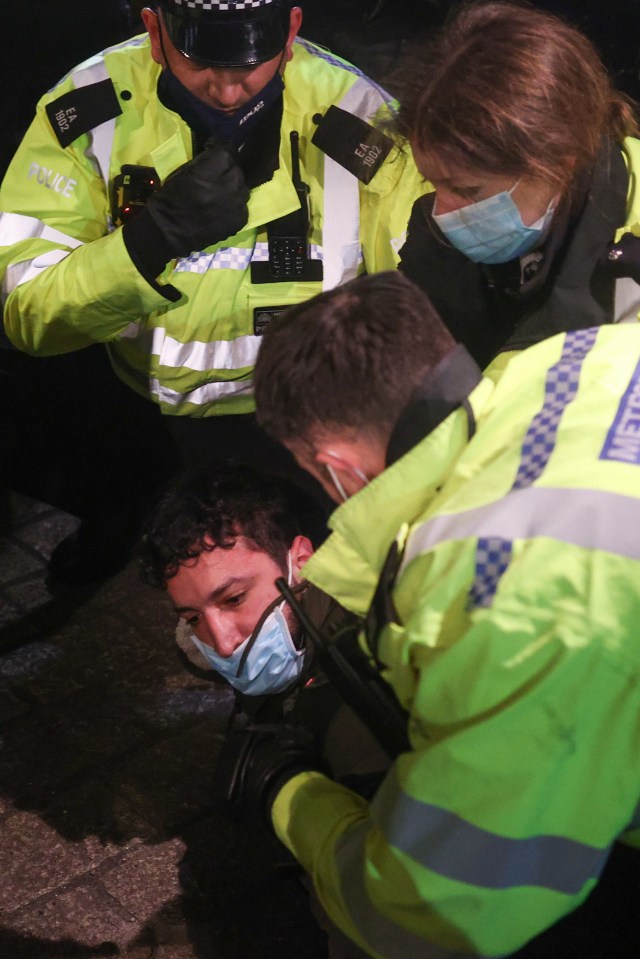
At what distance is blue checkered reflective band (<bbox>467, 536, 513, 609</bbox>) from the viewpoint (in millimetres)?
1407

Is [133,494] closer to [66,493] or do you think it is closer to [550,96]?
[66,493]

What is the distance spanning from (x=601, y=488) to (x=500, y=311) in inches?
46.8

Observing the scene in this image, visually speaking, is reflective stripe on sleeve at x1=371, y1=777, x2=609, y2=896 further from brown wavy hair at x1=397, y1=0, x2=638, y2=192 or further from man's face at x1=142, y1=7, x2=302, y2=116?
man's face at x1=142, y1=7, x2=302, y2=116

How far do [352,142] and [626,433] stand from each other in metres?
1.52

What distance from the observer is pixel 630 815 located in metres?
1.43

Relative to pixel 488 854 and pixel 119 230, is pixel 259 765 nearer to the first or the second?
pixel 488 854

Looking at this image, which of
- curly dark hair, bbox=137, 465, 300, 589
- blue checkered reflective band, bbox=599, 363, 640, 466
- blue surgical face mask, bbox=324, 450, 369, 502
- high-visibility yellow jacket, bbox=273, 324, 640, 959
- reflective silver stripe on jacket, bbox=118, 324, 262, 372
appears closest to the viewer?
high-visibility yellow jacket, bbox=273, 324, 640, 959

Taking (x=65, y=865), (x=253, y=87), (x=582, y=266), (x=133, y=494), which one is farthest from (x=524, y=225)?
(x=133, y=494)

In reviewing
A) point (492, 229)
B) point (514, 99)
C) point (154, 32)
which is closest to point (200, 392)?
point (154, 32)

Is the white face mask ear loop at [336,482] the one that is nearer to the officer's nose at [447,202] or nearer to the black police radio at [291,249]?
the officer's nose at [447,202]

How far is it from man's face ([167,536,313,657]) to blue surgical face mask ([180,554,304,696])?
21 mm

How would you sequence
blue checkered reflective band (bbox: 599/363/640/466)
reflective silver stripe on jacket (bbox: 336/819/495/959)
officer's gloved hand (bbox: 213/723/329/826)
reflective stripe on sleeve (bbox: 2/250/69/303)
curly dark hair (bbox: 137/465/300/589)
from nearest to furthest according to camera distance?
1. blue checkered reflective band (bbox: 599/363/640/466)
2. reflective silver stripe on jacket (bbox: 336/819/495/959)
3. officer's gloved hand (bbox: 213/723/329/826)
4. curly dark hair (bbox: 137/465/300/589)
5. reflective stripe on sleeve (bbox: 2/250/69/303)

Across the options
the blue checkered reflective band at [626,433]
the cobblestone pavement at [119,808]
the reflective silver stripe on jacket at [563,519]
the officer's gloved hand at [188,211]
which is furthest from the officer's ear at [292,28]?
the cobblestone pavement at [119,808]

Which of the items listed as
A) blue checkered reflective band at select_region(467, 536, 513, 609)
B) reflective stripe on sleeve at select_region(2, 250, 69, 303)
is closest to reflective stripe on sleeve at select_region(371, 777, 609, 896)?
blue checkered reflective band at select_region(467, 536, 513, 609)
